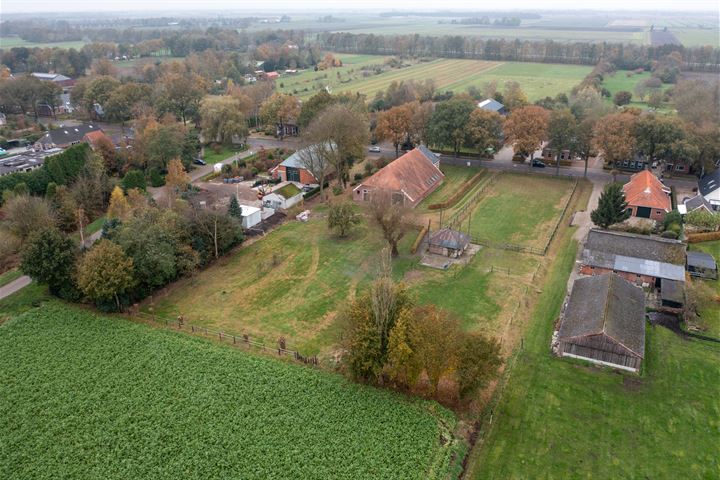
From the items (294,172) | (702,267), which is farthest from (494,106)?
(702,267)

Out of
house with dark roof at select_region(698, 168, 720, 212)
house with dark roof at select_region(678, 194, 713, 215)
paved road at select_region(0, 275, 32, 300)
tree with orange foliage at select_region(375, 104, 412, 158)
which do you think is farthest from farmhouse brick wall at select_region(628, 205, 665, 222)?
paved road at select_region(0, 275, 32, 300)

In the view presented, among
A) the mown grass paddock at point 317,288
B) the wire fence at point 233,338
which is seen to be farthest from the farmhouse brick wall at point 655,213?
Answer: the wire fence at point 233,338

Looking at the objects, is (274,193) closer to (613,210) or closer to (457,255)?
(457,255)

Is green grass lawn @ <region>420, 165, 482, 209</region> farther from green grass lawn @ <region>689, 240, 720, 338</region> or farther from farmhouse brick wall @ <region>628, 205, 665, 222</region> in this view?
green grass lawn @ <region>689, 240, 720, 338</region>

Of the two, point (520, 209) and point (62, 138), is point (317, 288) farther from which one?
point (62, 138)

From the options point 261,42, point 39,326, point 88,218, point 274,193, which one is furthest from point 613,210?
point 261,42

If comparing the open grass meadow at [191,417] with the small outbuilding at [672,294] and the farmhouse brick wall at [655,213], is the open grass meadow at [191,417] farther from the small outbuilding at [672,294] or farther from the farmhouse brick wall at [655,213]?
the farmhouse brick wall at [655,213]
